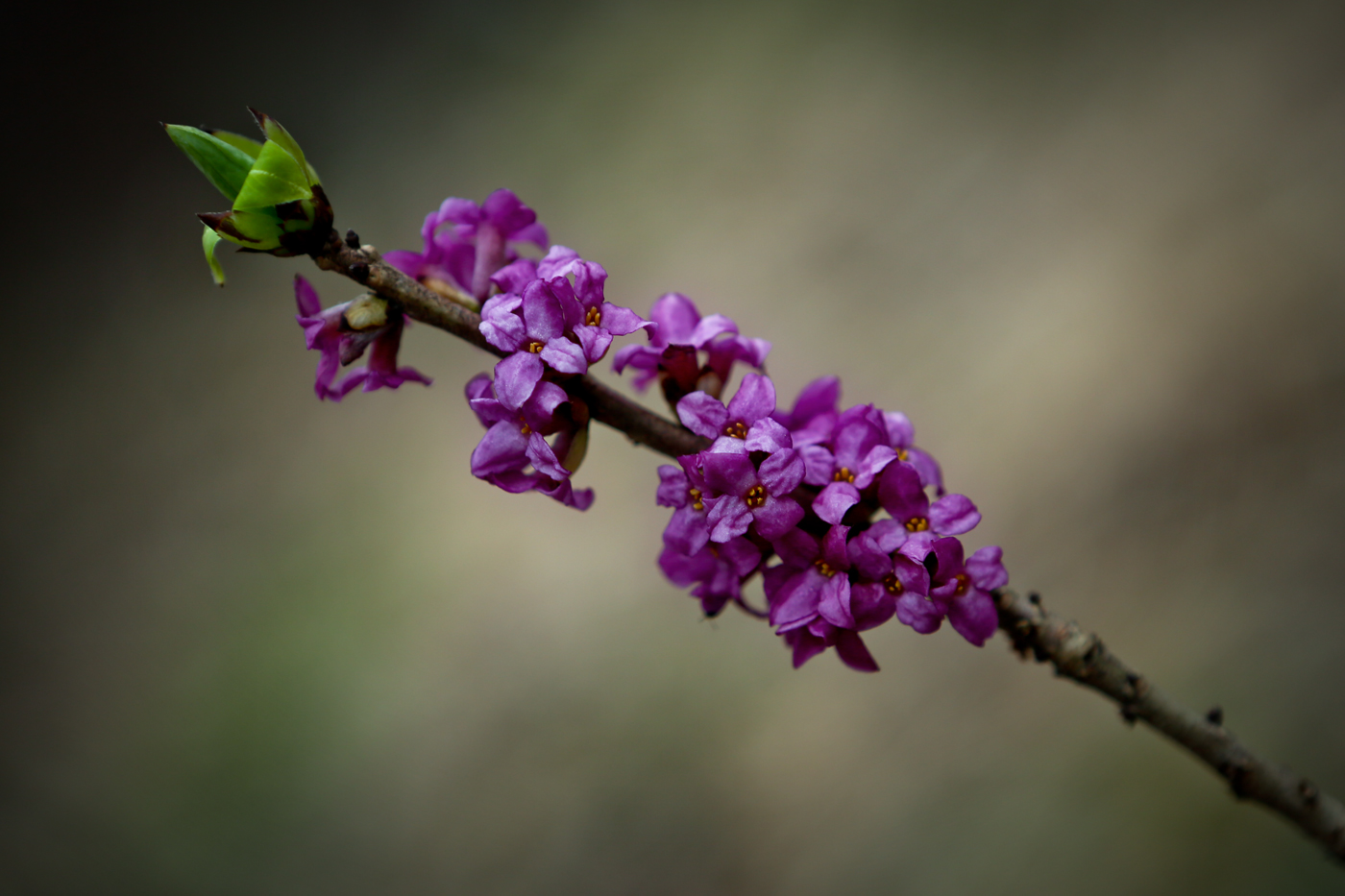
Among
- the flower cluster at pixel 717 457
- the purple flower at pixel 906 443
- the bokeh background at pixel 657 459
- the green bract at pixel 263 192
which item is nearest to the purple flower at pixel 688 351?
the flower cluster at pixel 717 457

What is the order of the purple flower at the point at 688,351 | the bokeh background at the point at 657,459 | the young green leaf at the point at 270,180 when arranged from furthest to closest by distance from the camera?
the bokeh background at the point at 657,459
the purple flower at the point at 688,351
the young green leaf at the point at 270,180

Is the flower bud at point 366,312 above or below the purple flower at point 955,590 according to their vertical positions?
below

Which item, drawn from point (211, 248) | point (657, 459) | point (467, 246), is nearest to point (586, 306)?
point (467, 246)

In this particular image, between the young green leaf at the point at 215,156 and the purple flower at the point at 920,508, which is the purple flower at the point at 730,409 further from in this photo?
the young green leaf at the point at 215,156

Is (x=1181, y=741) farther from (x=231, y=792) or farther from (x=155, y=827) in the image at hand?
(x=155, y=827)

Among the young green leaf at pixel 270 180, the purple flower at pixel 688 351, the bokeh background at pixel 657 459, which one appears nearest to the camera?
the young green leaf at pixel 270 180

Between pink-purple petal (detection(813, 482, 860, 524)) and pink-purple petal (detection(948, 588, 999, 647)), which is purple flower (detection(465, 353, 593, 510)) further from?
pink-purple petal (detection(948, 588, 999, 647))
